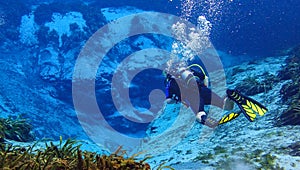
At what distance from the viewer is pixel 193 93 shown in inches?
236

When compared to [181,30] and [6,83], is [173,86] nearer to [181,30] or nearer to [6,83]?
[6,83]

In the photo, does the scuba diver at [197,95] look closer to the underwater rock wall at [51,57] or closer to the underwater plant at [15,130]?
the underwater plant at [15,130]

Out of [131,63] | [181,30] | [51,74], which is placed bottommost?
[51,74]

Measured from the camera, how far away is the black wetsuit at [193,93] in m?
5.94

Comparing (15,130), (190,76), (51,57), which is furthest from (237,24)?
(15,130)

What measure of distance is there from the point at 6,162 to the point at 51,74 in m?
15.2

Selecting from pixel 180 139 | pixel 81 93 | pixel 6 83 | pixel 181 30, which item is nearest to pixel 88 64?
pixel 81 93

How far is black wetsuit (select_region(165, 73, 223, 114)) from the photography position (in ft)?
19.5

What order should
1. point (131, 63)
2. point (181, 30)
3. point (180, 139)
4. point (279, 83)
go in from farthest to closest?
point (181, 30) → point (131, 63) → point (279, 83) → point (180, 139)

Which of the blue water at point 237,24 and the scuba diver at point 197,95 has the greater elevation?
the blue water at point 237,24

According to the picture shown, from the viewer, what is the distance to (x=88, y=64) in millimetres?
17312

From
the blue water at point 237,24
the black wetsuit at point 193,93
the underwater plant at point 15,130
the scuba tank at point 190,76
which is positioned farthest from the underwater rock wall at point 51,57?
the scuba tank at point 190,76

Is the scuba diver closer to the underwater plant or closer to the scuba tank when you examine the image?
the scuba tank

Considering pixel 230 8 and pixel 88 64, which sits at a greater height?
pixel 230 8
